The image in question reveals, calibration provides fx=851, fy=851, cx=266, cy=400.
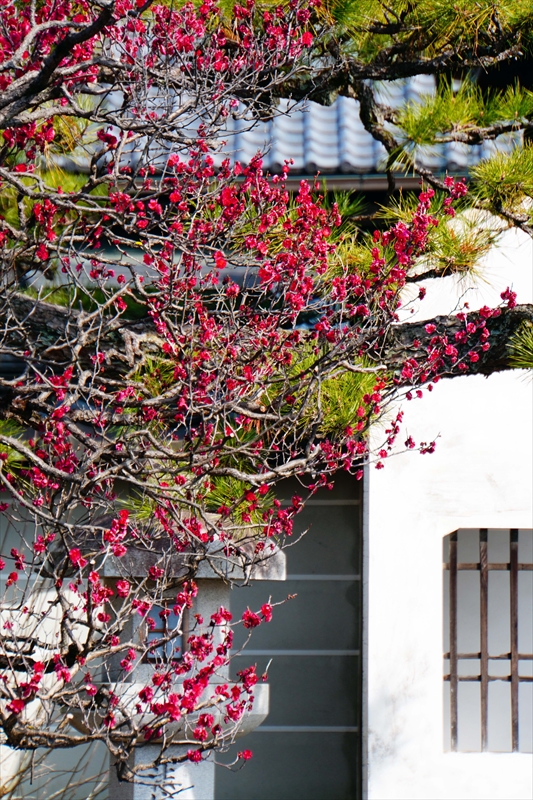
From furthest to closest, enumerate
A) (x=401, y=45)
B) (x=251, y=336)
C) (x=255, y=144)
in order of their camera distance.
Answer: (x=255, y=144) → (x=401, y=45) → (x=251, y=336)

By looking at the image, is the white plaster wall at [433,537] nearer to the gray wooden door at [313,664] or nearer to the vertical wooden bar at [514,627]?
the vertical wooden bar at [514,627]

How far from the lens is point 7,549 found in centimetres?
525

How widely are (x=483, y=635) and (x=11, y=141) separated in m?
3.74

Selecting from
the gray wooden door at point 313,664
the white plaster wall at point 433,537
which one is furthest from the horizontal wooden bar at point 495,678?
the gray wooden door at point 313,664

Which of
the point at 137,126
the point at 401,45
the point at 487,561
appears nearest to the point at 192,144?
the point at 137,126

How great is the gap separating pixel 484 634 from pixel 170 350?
315cm

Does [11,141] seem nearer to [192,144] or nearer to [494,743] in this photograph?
[192,144]

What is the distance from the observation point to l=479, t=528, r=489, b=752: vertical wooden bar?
4797mm

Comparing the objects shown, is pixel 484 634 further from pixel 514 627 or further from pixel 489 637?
pixel 514 627

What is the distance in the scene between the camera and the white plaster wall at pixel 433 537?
170 inches

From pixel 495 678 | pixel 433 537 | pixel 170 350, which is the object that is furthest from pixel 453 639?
pixel 170 350

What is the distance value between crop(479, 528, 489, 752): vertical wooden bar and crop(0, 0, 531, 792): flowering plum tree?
1.99m

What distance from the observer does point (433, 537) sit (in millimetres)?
4449

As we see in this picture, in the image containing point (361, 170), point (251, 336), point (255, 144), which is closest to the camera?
point (251, 336)
